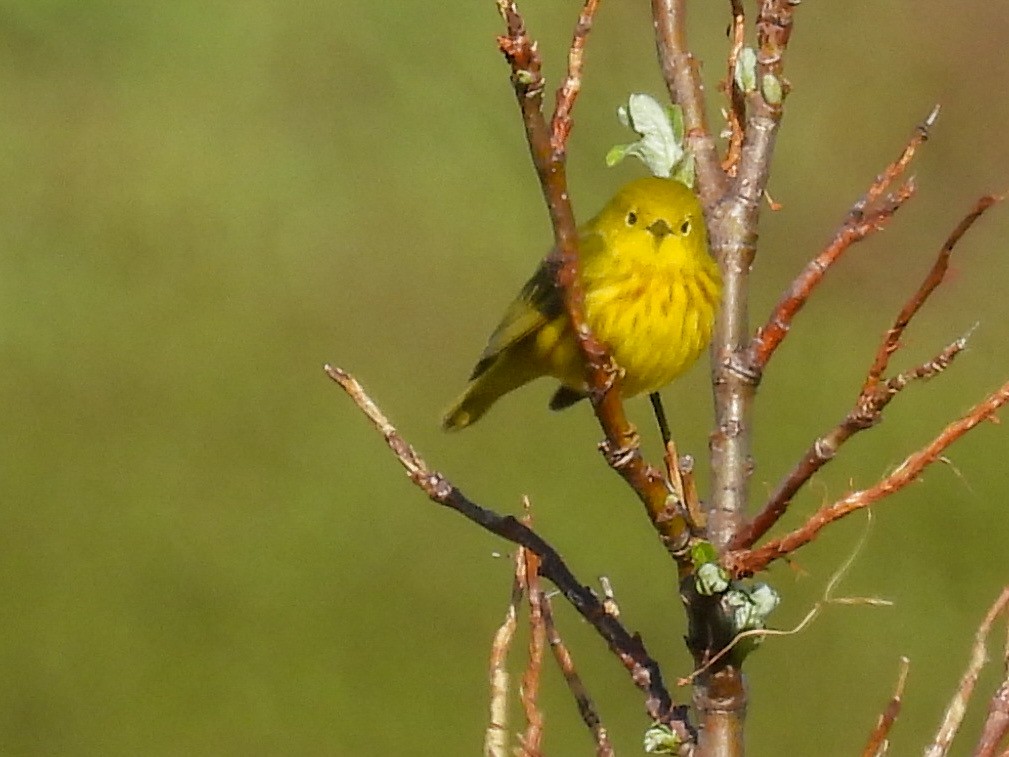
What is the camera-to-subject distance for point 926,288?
1.82 metres

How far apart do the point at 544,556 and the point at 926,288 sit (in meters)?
0.55

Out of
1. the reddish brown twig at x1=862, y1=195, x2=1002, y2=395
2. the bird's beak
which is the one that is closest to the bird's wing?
the bird's beak

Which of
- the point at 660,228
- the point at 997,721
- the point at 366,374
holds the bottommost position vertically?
the point at 997,721

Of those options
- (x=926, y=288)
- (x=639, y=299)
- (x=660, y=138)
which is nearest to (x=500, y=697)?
(x=926, y=288)

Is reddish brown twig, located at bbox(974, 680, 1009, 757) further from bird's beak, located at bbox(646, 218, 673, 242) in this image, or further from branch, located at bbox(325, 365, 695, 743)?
bird's beak, located at bbox(646, 218, 673, 242)

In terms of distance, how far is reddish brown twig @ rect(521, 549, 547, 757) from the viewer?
Answer: 1.97 metres

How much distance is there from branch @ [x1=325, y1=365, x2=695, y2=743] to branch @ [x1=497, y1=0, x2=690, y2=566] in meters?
0.13

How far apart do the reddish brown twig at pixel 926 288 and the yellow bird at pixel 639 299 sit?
144cm

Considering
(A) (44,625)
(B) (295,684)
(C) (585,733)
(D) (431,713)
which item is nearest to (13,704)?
(A) (44,625)

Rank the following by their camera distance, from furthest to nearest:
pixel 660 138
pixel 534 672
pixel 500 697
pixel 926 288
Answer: pixel 660 138, pixel 534 672, pixel 500 697, pixel 926 288

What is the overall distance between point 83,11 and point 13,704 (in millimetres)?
3643

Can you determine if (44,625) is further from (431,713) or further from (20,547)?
(431,713)

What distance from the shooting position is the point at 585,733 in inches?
240

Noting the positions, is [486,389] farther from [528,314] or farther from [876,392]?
[876,392]
